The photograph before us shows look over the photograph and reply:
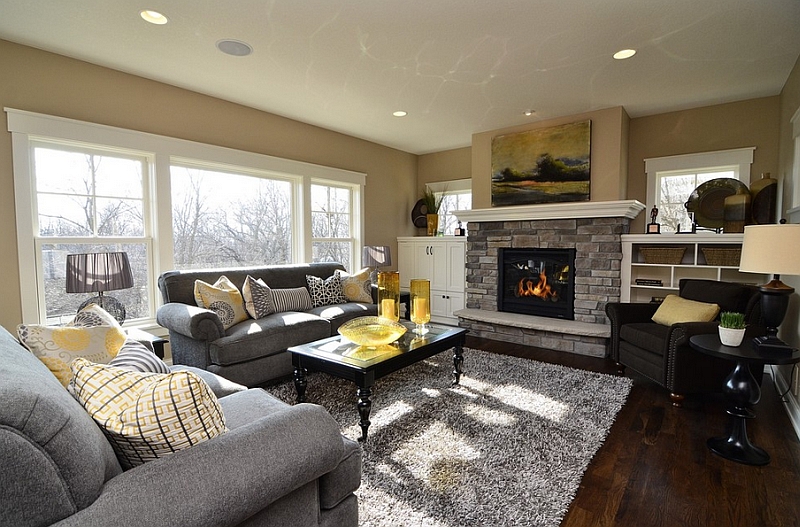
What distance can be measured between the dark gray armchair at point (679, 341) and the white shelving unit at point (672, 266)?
0.53 m

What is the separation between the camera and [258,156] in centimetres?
429

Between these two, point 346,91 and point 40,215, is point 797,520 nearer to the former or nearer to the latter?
point 346,91

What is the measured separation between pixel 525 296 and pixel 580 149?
179cm

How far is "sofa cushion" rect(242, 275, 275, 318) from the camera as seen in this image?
3.54 meters

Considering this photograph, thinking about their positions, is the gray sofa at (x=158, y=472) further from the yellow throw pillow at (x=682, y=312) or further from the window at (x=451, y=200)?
the window at (x=451, y=200)

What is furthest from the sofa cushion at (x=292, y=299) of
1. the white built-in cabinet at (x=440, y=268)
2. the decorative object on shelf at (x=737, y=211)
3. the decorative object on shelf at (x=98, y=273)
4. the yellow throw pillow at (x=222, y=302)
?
the decorative object on shelf at (x=737, y=211)

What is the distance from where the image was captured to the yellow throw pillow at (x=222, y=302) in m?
3.29

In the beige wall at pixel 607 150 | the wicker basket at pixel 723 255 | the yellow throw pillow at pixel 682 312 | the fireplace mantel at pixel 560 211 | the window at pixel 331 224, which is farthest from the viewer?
the window at pixel 331 224

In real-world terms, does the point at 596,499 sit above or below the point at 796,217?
below

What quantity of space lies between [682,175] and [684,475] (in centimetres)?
350

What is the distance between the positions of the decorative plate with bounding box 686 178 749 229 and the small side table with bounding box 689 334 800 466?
2.14m

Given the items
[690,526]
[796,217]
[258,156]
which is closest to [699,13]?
[796,217]

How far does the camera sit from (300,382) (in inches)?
112

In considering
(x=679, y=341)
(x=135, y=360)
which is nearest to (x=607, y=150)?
(x=679, y=341)
